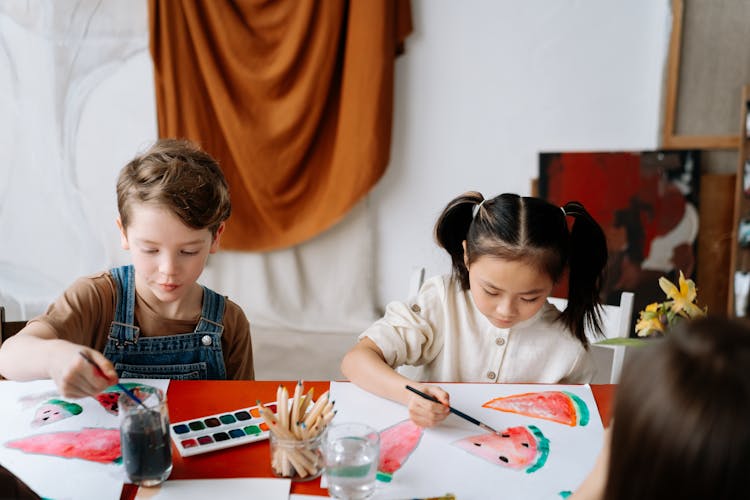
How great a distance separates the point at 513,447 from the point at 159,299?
2.43 ft

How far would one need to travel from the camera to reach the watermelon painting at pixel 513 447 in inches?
36.7

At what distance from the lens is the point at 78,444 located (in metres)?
0.95

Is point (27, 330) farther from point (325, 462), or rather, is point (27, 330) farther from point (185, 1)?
point (185, 1)

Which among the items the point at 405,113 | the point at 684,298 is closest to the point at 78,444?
the point at 684,298

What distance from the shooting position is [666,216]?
2684 mm

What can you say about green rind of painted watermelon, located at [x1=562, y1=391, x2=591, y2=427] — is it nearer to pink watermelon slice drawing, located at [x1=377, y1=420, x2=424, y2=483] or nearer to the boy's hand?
pink watermelon slice drawing, located at [x1=377, y1=420, x2=424, y2=483]

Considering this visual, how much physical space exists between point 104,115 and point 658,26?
2396 mm

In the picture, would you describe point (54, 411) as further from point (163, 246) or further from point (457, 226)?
point (457, 226)

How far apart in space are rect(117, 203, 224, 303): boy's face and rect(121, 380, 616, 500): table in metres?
0.19

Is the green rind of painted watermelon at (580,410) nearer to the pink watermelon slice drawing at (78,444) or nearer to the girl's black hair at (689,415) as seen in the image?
the girl's black hair at (689,415)

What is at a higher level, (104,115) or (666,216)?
(104,115)

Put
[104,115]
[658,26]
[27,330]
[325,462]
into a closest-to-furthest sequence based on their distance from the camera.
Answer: [325,462]
[27,330]
[658,26]
[104,115]

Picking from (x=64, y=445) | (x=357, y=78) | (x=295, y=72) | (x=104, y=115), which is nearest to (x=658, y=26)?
(x=357, y=78)

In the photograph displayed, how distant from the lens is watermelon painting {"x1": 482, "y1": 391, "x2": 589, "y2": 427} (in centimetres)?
106
